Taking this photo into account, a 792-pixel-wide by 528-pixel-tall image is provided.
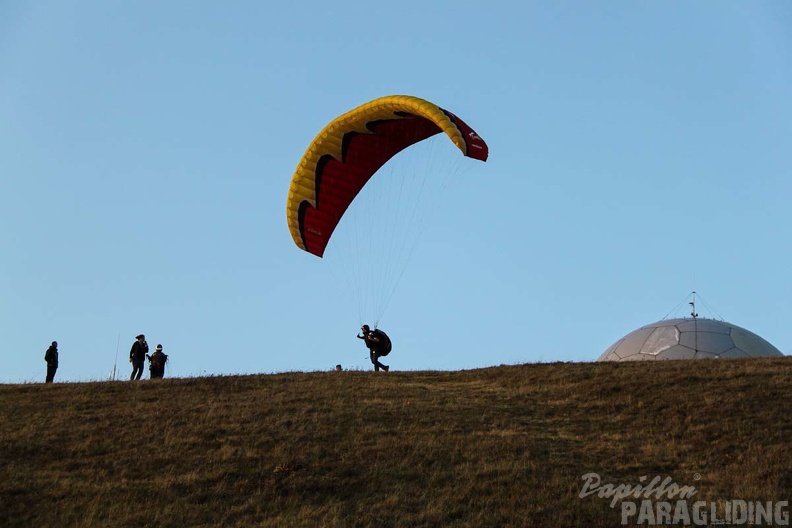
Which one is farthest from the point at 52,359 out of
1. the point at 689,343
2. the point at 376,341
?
the point at 689,343

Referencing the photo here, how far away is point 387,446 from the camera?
A: 71.8ft

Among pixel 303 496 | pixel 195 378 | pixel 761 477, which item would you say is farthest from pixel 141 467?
pixel 761 477

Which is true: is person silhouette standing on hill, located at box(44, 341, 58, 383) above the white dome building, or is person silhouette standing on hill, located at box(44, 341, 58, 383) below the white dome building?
below

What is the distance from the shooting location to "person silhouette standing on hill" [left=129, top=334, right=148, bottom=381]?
3078 cm

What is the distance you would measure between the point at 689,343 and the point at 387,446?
1719 cm

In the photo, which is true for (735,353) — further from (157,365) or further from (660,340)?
(157,365)

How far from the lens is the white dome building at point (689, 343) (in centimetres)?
3522

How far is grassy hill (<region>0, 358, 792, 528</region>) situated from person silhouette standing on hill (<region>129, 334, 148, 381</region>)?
1949 mm

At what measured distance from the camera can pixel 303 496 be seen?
19.6 meters

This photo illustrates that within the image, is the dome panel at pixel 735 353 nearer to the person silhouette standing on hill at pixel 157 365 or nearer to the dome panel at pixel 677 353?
the dome panel at pixel 677 353

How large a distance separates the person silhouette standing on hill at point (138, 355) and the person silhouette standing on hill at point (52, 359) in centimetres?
215

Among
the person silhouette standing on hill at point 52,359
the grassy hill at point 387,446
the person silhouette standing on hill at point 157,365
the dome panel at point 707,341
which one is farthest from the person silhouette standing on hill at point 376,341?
the dome panel at point 707,341

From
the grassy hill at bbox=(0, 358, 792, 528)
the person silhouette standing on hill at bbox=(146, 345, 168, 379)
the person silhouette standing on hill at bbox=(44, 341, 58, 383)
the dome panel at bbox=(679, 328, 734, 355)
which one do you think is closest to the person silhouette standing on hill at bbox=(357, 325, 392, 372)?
the grassy hill at bbox=(0, 358, 792, 528)

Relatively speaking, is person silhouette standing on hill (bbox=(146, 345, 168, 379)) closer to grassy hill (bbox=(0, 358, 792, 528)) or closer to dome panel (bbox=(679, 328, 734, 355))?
grassy hill (bbox=(0, 358, 792, 528))
